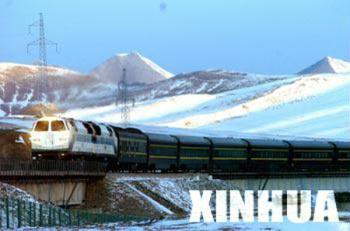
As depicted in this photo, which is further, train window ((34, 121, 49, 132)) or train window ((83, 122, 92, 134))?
train window ((83, 122, 92, 134))

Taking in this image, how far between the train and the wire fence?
607 inches

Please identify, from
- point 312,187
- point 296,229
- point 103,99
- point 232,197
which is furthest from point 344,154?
point 296,229

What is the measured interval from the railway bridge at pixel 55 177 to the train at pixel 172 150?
93.4 inches

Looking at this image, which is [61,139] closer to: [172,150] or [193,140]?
[172,150]

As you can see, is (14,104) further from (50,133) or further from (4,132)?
(50,133)

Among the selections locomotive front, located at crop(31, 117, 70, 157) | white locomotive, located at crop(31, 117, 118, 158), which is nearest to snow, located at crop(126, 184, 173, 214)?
white locomotive, located at crop(31, 117, 118, 158)

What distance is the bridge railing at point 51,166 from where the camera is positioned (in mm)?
47469

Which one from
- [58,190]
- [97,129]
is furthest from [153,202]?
[97,129]

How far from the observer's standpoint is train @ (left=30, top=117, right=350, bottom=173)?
58000mm

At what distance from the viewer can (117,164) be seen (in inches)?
2628

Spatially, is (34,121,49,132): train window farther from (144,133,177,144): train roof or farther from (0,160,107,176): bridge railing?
(144,133,177,144): train roof

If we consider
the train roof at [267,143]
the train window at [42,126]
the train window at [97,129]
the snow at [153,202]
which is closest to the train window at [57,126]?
the train window at [42,126]

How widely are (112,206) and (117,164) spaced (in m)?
12.6

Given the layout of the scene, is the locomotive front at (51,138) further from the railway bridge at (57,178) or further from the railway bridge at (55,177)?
the railway bridge at (55,177)
